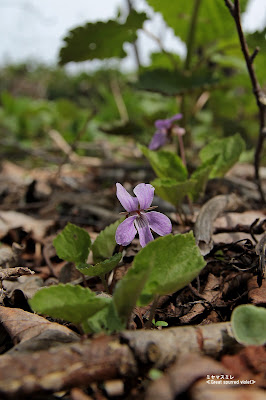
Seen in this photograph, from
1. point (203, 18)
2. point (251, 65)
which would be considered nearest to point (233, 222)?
point (251, 65)

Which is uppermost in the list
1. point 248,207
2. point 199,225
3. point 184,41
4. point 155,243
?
point 184,41

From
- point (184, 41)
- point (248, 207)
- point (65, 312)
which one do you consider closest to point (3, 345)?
point (65, 312)

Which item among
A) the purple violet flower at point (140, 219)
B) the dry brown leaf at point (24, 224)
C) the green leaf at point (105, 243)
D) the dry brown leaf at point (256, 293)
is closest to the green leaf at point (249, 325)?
the dry brown leaf at point (256, 293)

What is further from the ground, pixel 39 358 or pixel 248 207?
pixel 39 358

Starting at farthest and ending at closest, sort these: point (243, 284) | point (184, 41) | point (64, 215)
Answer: point (184, 41) → point (64, 215) → point (243, 284)

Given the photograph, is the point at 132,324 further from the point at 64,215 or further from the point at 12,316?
the point at 64,215

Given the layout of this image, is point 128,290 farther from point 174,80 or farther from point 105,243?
point 174,80
